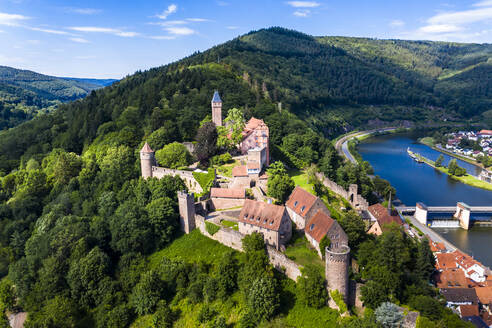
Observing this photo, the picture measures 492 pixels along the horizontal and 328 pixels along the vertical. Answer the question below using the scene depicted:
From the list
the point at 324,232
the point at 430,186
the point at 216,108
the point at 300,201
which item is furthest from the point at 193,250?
the point at 430,186

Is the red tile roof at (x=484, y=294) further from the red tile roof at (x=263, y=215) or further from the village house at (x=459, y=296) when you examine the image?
the red tile roof at (x=263, y=215)

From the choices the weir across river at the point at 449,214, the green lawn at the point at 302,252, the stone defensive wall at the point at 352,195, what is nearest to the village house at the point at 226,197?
the green lawn at the point at 302,252

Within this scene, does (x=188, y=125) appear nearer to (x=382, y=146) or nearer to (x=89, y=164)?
(x=89, y=164)

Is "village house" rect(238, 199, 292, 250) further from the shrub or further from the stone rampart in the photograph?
the shrub

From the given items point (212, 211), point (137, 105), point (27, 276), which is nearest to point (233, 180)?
point (212, 211)

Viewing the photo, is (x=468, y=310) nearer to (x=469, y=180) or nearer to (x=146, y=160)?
(x=146, y=160)

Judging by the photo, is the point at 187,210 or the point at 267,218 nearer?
the point at 267,218

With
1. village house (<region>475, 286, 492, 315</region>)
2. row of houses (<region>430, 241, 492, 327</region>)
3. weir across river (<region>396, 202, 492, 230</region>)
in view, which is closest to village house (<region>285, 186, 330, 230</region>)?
row of houses (<region>430, 241, 492, 327</region>)
